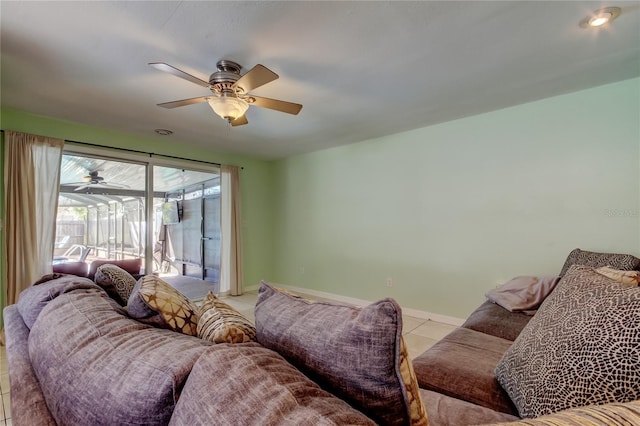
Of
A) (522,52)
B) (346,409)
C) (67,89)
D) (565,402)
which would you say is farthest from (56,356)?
(522,52)

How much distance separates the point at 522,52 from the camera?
2.03 metres

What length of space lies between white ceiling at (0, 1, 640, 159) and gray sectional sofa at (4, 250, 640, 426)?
5.01ft

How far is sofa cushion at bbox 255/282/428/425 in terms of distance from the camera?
2.01 feet

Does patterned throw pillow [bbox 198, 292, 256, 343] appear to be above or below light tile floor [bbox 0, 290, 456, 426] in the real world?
above

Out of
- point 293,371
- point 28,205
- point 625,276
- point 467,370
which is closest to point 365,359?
point 293,371

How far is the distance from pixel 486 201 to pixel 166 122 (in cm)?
359

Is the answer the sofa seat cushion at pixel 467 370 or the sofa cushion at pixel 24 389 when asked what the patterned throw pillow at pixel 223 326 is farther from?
the sofa seat cushion at pixel 467 370

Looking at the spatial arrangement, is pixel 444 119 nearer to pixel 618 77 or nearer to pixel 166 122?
pixel 618 77

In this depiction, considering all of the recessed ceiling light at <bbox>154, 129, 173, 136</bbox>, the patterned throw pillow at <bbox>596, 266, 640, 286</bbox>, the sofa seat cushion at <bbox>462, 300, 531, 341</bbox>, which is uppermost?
the recessed ceiling light at <bbox>154, 129, 173, 136</bbox>

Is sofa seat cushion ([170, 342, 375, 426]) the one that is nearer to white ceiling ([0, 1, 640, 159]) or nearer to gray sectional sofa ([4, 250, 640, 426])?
gray sectional sofa ([4, 250, 640, 426])

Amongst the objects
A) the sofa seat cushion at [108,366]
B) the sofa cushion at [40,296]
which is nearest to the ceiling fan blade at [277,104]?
the sofa cushion at [40,296]

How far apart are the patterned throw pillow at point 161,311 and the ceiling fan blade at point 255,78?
1.31 meters

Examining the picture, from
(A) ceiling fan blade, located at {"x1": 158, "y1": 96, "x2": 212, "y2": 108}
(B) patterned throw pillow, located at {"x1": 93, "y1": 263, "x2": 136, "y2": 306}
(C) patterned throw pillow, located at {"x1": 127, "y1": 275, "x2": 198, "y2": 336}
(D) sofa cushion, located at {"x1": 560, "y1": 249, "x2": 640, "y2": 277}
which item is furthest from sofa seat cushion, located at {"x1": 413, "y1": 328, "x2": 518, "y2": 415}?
(A) ceiling fan blade, located at {"x1": 158, "y1": 96, "x2": 212, "y2": 108}

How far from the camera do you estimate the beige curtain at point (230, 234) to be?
15.1 feet
